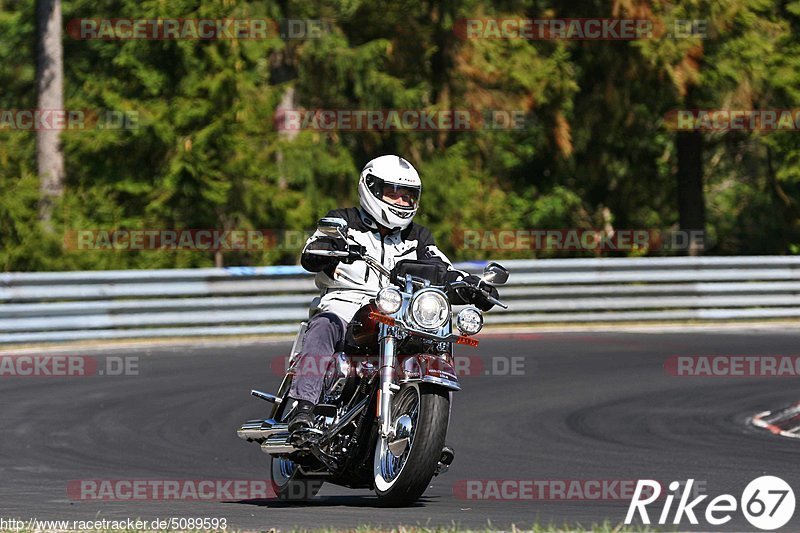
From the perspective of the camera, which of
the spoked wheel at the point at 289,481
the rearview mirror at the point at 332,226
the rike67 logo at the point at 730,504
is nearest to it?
the rike67 logo at the point at 730,504

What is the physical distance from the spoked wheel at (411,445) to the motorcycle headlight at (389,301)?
0.45 metres

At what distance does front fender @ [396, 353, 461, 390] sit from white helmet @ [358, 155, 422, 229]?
3.27ft

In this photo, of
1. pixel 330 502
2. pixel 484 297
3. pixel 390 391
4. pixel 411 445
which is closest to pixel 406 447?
pixel 411 445

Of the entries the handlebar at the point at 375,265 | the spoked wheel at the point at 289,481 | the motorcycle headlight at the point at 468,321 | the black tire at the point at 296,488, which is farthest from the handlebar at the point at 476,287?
the black tire at the point at 296,488

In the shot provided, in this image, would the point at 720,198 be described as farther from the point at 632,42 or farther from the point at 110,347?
the point at 110,347

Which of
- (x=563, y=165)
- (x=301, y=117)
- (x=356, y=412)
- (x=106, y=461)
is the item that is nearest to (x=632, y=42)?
(x=563, y=165)

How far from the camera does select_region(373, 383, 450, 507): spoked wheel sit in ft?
28.3

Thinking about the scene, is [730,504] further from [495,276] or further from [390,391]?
[390,391]

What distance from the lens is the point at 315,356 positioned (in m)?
9.51

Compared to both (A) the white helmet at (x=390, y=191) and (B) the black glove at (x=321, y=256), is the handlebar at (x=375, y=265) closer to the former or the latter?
(B) the black glove at (x=321, y=256)

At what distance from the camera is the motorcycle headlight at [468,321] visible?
8.95m

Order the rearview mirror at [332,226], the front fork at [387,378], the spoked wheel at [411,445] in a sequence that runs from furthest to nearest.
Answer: the rearview mirror at [332,226], the front fork at [387,378], the spoked wheel at [411,445]

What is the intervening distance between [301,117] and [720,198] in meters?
25.5

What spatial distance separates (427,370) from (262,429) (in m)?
1.54
